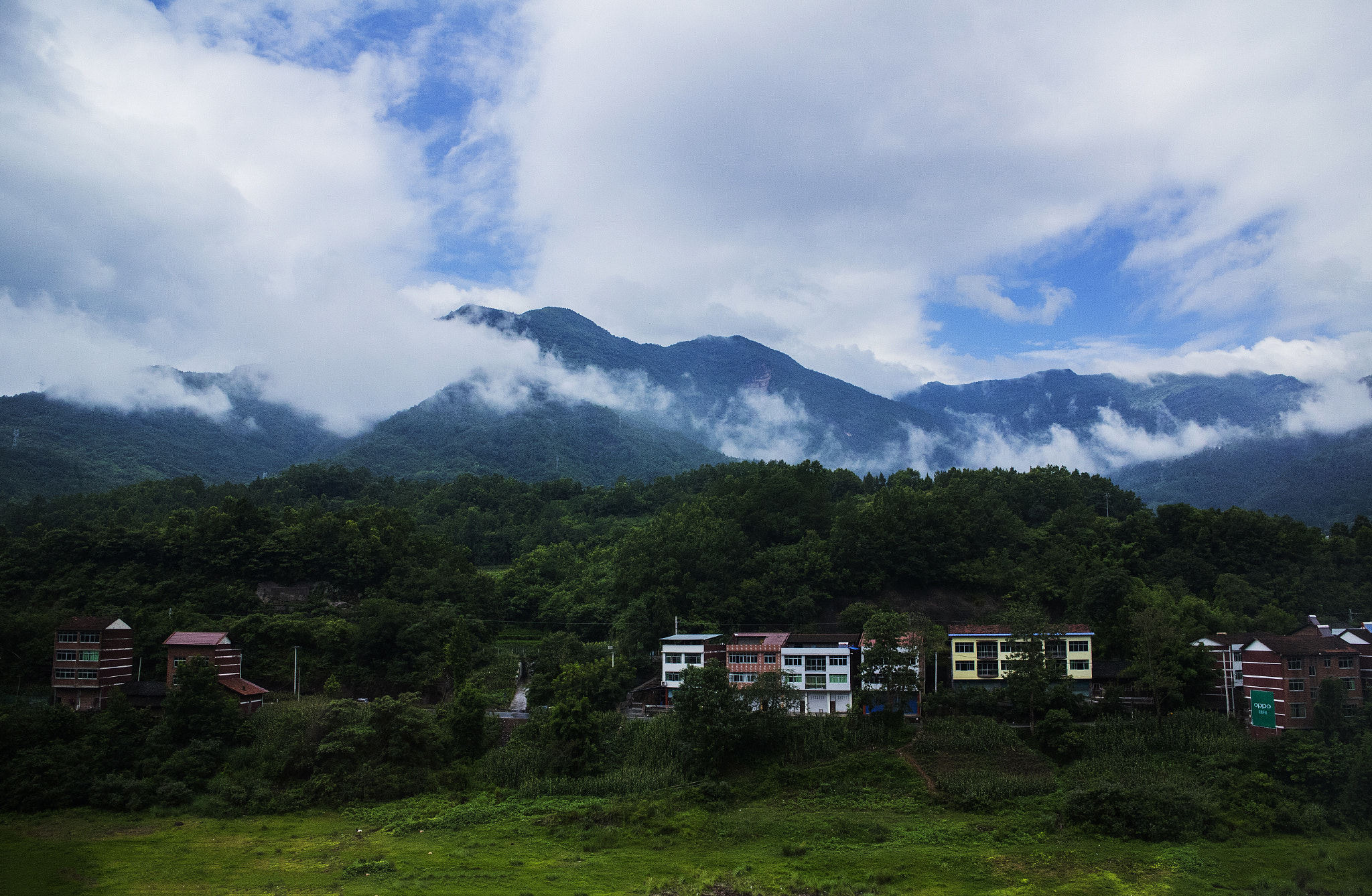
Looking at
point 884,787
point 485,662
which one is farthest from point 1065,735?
point 485,662

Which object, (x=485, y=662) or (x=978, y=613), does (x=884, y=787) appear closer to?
(x=978, y=613)

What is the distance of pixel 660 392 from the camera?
504 feet

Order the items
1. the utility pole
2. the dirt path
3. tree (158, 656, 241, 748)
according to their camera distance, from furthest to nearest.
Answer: the utility pole, tree (158, 656, 241, 748), the dirt path

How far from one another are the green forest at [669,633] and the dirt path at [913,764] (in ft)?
0.62

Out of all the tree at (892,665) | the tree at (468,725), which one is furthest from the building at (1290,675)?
the tree at (468,725)

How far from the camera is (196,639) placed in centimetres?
3819

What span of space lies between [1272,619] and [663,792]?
1205 inches

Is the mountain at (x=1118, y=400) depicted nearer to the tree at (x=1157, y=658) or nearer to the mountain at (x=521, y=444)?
the mountain at (x=521, y=444)

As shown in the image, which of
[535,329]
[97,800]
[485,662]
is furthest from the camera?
[535,329]

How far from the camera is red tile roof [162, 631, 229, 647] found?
38.0m

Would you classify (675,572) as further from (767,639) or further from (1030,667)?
(1030,667)

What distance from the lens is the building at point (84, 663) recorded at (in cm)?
3591

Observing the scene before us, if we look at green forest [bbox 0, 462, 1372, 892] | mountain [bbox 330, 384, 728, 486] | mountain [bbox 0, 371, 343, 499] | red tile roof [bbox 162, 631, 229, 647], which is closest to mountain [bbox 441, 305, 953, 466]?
mountain [bbox 330, 384, 728, 486]

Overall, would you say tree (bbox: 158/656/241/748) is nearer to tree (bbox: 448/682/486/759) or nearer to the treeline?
the treeline
